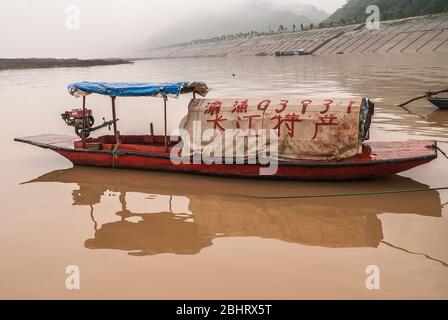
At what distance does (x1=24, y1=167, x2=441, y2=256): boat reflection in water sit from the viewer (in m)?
7.42

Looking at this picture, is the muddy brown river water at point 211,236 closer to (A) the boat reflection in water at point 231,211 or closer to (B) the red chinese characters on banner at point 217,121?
(A) the boat reflection in water at point 231,211

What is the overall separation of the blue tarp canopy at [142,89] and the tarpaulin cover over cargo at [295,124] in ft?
2.20

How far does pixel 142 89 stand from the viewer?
417 inches

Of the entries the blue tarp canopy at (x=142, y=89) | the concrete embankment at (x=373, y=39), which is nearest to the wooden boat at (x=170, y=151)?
the blue tarp canopy at (x=142, y=89)

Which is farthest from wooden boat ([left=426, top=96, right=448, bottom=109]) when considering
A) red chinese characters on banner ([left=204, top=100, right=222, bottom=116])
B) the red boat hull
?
red chinese characters on banner ([left=204, top=100, right=222, bottom=116])

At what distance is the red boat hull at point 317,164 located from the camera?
9.22m

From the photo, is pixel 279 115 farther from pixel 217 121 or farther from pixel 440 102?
pixel 440 102

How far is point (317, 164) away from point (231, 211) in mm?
2252

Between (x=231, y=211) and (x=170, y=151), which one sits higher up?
(x=170, y=151)

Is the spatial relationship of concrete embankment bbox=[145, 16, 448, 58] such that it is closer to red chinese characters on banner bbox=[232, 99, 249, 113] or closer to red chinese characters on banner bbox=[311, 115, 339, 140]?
red chinese characters on banner bbox=[311, 115, 339, 140]

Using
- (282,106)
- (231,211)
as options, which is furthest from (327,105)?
(231,211)

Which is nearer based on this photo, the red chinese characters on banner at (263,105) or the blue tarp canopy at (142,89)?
the red chinese characters on banner at (263,105)

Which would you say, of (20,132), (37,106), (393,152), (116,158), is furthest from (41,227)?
(37,106)
